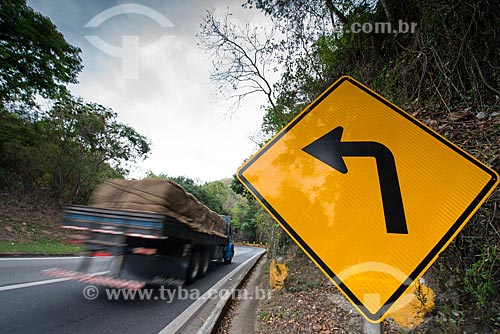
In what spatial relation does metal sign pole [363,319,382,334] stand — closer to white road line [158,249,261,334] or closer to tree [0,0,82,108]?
white road line [158,249,261,334]

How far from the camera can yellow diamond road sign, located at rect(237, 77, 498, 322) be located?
1.13 m

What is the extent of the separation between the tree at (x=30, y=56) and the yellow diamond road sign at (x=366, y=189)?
14191 millimetres

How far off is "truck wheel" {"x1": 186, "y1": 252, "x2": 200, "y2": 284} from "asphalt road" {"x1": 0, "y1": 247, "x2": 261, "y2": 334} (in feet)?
2.20

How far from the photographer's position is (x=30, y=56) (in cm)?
1143

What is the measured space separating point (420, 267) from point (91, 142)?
21.1 m

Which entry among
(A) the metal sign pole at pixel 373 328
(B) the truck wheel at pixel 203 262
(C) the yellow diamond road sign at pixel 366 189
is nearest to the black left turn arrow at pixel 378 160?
(C) the yellow diamond road sign at pixel 366 189

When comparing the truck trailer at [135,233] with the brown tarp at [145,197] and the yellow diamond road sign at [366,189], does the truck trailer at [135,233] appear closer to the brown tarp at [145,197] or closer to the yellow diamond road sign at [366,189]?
the brown tarp at [145,197]

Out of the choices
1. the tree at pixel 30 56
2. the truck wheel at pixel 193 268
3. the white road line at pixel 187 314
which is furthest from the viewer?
the tree at pixel 30 56

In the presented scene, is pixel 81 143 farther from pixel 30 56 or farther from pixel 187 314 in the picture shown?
pixel 187 314

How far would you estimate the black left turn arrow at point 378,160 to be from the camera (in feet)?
3.92

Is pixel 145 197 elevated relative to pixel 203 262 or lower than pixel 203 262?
elevated

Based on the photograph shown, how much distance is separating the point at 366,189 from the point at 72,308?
16.8 ft

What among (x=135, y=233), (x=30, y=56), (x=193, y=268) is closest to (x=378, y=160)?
(x=135, y=233)

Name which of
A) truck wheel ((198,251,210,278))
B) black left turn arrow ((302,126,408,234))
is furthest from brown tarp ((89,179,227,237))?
black left turn arrow ((302,126,408,234))
